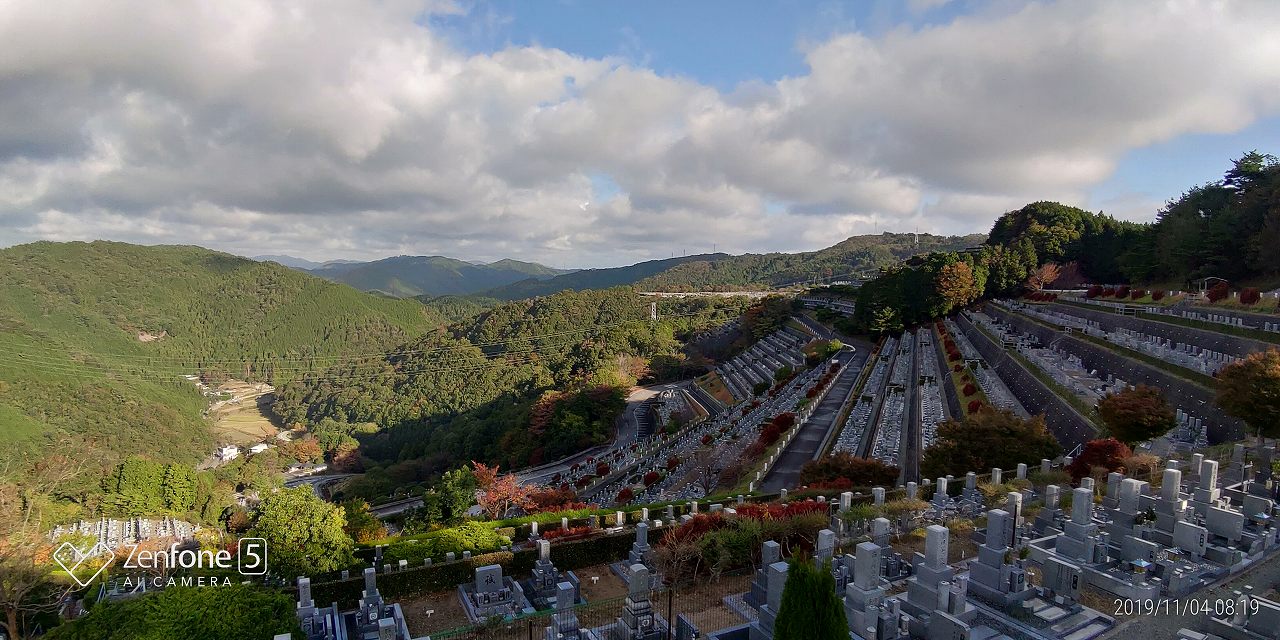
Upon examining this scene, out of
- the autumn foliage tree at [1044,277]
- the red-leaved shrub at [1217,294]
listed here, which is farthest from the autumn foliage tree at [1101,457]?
the autumn foliage tree at [1044,277]

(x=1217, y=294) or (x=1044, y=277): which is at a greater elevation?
(x=1044, y=277)

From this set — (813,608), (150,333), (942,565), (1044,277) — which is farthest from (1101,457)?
(150,333)

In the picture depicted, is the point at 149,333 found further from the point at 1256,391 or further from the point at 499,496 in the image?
the point at 1256,391

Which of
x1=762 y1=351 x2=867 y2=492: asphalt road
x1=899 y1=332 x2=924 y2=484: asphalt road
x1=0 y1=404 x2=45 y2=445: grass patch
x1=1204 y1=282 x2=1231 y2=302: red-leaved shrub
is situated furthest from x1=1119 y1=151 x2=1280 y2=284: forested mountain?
x1=0 y1=404 x2=45 y2=445: grass patch

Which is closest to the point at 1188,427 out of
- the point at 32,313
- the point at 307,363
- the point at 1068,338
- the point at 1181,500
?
the point at 1181,500

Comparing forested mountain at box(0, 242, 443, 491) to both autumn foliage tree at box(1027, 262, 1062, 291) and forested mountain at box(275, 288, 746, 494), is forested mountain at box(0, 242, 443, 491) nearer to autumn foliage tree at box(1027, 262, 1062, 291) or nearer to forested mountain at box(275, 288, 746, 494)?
forested mountain at box(275, 288, 746, 494)

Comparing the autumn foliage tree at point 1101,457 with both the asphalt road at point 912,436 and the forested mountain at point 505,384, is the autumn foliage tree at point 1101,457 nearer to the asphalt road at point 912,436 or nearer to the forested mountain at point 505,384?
the asphalt road at point 912,436

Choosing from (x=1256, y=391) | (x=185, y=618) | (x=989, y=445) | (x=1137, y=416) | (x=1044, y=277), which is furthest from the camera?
(x=1044, y=277)
